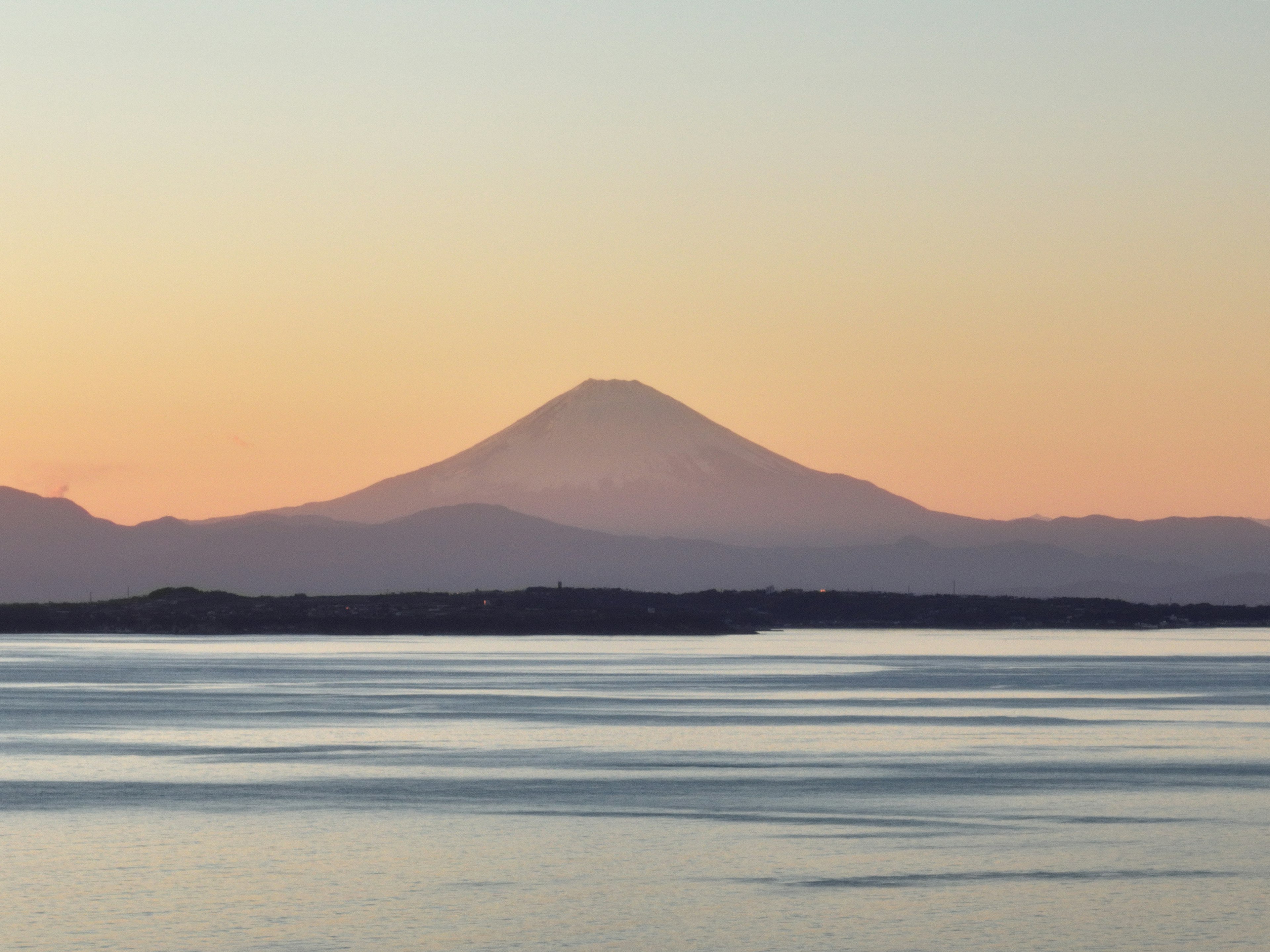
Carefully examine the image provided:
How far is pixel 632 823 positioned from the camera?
115ft

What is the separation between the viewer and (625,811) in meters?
36.8

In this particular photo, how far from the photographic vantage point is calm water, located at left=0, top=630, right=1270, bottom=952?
83.4 ft

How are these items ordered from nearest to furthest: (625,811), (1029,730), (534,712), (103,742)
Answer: (625,811)
(103,742)
(1029,730)
(534,712)

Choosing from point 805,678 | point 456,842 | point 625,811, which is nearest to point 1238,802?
point 625,811

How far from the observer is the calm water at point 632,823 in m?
25.4

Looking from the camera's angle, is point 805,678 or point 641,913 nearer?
point 641,913

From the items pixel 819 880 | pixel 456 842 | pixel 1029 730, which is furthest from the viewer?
pixel 1029 730

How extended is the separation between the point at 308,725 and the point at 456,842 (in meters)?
28.3

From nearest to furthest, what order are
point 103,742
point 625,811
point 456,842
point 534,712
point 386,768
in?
point 456,842, point 625,811, point 386,768, point 103,742, point 534,712

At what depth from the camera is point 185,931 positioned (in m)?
24.8

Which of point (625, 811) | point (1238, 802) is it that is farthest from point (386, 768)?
point (1238, 802)

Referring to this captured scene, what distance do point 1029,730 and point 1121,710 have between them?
12765mm

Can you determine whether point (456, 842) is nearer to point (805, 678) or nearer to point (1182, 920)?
point (1182, 920)

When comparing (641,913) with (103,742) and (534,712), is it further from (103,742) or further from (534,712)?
(534,712)
